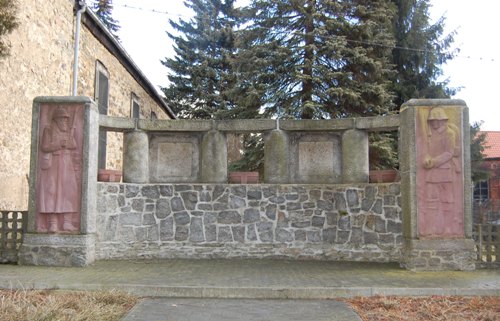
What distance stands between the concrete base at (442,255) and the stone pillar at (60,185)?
5.49 meters

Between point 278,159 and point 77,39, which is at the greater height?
point 77,39

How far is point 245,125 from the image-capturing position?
915 centimetres

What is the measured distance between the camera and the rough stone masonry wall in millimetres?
8938

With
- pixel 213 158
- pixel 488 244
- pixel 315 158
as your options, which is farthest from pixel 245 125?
pixel 488 244

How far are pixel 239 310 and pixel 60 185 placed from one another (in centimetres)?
439

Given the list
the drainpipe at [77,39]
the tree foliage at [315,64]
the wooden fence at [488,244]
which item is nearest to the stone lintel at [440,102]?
the wooden fence at [488,244]

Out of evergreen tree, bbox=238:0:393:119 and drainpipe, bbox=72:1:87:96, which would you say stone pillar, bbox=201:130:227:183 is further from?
evergreen tree, bbox=238:0:393:119

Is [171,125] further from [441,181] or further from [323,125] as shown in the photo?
[441,181]

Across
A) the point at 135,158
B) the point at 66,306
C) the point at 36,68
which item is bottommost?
the point at 66,306

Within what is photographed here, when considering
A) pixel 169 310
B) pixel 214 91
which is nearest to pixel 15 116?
pixel 169 310

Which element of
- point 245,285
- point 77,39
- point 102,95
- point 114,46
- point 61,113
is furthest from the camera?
point 114,46

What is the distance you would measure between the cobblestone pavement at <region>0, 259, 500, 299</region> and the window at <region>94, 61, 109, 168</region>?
7.34m

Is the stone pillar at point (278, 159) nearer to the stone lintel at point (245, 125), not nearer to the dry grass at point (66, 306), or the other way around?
the stone lintel at point (245, 125)

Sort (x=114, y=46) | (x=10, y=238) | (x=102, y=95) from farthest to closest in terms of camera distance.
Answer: (x=114, y=46), (x=102, y=95), (x=10, y=238)
